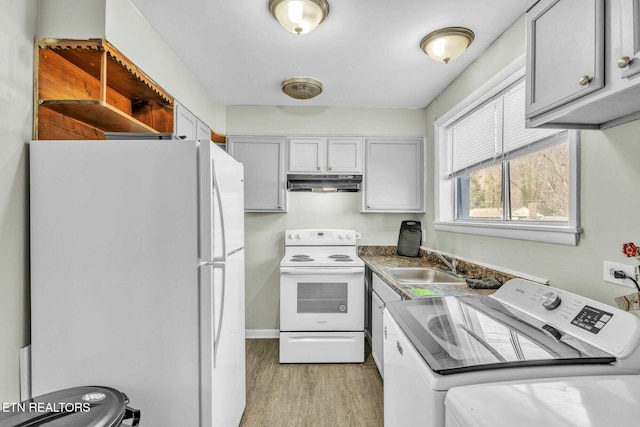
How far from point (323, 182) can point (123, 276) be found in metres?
2.10

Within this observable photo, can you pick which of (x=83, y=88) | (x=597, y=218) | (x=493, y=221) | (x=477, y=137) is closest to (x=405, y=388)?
(x=597, y=218)

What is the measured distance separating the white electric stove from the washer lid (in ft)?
4.43

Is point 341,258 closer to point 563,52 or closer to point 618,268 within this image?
point 618,268

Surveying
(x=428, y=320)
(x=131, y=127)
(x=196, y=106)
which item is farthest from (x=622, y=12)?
(x=196, y=106)

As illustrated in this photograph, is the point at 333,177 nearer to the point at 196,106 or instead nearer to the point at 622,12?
the point at 196,106

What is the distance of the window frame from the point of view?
4.70ft

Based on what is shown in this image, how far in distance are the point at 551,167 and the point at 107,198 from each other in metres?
2.28

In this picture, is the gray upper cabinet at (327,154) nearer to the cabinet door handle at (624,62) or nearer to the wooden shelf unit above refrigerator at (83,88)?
the wooden shelf unit above refrigerator at (83,88)

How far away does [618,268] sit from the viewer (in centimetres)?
121

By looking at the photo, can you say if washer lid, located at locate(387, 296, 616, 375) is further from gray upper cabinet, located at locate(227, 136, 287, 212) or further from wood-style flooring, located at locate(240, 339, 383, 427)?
gray upper cabinet, located at locate(227, 136, 287, 212)

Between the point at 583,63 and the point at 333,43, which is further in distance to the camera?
the point at 333,43

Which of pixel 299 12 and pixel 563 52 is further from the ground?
pixel 299 12

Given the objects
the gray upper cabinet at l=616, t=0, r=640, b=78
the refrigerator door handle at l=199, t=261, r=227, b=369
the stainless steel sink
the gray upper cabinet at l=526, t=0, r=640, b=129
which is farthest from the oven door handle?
the gray upper cabinet at l=616, t=0, r=640, b=78

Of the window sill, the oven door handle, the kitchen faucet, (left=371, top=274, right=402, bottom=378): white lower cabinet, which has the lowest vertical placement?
(left=371, top=274, right=402, bottom=378): white lower cabinet
